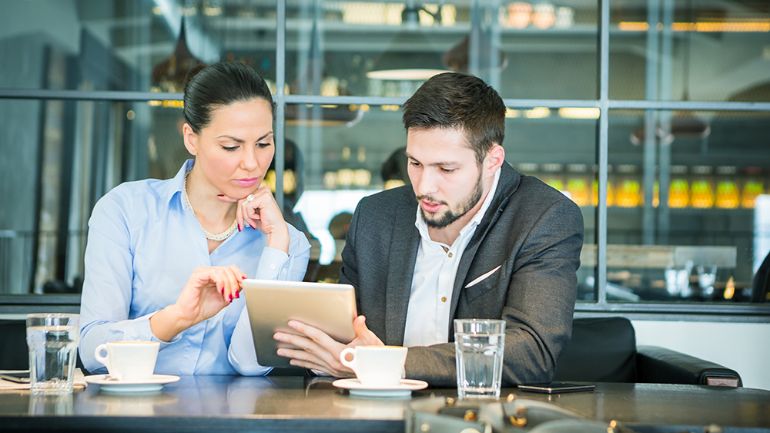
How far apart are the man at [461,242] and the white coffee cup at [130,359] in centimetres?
28

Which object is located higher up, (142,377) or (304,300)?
(304,300)

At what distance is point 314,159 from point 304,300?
21.9 feet

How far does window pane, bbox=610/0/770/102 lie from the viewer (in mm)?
8750

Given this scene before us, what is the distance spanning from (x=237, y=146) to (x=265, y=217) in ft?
0.58

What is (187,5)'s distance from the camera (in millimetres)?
8359

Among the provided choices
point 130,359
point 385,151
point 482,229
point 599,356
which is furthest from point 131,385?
point 385,151

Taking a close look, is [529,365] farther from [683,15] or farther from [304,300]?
[683,15]

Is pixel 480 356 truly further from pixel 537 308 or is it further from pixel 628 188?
pixel 628 188

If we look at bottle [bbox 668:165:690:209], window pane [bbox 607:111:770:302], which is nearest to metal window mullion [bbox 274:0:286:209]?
window pane [bbox 607:111:770:302]

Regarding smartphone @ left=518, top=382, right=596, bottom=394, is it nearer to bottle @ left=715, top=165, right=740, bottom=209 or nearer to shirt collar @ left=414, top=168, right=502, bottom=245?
shirt collar @ left=414, top=168, right=502, bottom=245

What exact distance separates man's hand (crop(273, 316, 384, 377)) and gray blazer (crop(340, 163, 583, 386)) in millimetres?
120

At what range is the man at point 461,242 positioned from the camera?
6.57 ft

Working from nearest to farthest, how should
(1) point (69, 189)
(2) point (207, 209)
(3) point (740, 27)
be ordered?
(2) point (207, 209) < (1) point (69, 189) < (3) point (740, 27)

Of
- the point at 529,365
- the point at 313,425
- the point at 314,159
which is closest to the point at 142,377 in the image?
the point at 313,425
